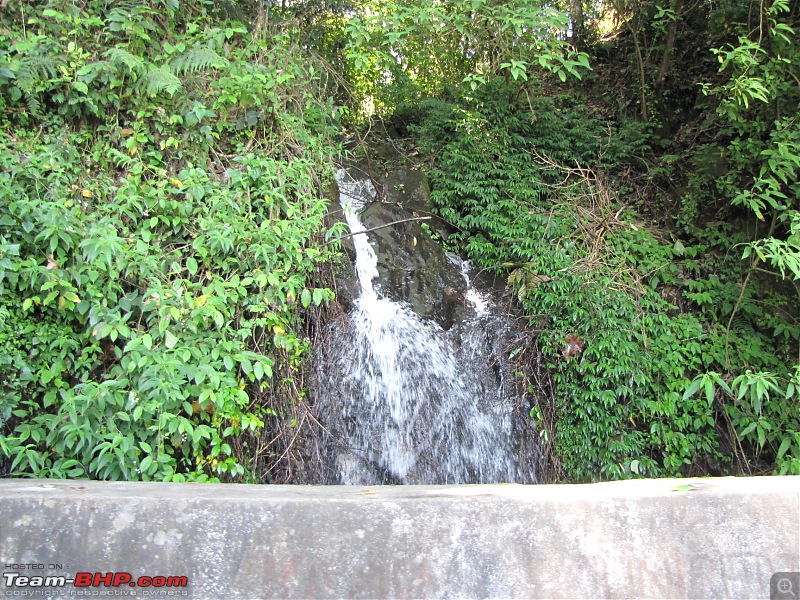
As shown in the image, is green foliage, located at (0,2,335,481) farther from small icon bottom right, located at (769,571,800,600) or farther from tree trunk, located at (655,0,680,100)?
tree trunk, located at (655,0,680,100)

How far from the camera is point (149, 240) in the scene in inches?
168

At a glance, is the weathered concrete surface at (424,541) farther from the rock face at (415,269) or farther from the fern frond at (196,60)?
the fern frond at (196,60)

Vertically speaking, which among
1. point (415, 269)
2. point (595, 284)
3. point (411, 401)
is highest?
point (595, 284)

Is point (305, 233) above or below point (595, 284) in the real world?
above

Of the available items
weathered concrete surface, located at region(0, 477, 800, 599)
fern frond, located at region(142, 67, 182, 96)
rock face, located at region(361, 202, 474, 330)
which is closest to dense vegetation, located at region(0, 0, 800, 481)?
fern frond, located at region(142, 67, 182, 96)

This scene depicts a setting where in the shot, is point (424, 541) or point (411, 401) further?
point (411, 401)

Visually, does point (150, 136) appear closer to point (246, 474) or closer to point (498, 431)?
point (246, 474)

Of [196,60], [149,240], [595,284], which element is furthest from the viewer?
[595,284]

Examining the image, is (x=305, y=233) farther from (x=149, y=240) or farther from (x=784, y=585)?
(x=784, y=585)

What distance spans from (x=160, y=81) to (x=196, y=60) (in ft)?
1.30

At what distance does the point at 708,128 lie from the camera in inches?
272

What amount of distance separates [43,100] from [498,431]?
191 inches

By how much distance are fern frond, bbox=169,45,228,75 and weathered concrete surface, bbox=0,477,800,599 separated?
3.71 meters

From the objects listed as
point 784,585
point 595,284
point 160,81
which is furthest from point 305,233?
point 784,585
